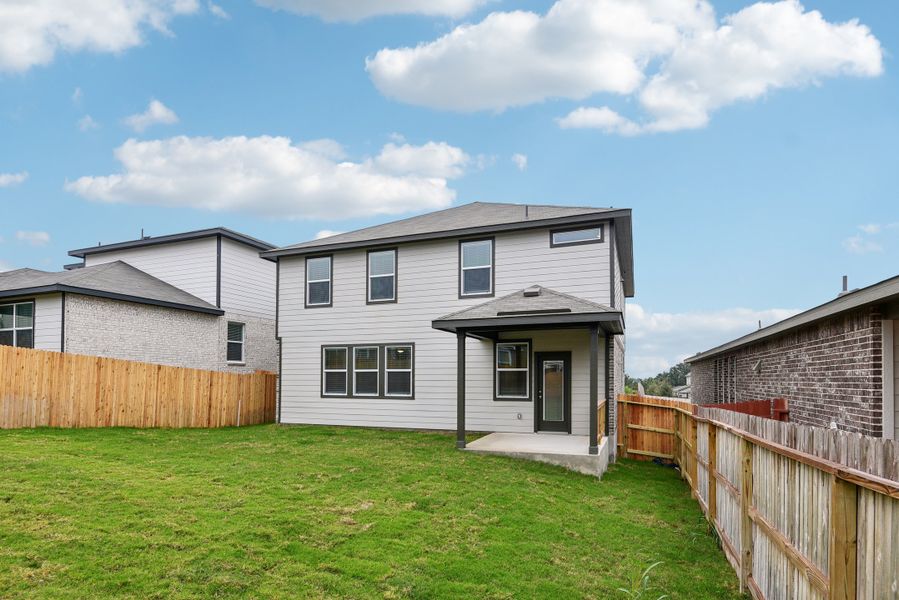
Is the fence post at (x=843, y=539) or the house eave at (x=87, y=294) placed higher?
the house eave at (x=87, y=294)

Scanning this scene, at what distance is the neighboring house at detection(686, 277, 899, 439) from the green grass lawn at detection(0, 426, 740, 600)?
2450 millimetres

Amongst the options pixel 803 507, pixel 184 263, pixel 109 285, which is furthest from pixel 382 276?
pixel 803 507

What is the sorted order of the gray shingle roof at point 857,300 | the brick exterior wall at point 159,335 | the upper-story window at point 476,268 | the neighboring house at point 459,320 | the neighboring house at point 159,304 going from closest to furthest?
the gray shingle roof at point 857,300
the neighboring house at point 459,320
the upper-story window at point 476,268
the neighboring house at point 159,304
the brick exterior wall at point 159,335

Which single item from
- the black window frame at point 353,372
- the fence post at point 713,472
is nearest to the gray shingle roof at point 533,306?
the black window frame at point 353,372

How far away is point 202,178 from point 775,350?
81.0 ft

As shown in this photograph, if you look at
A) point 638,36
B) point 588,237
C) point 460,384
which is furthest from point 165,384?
point 638,36

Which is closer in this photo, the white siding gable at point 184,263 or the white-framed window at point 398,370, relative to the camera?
the white-framed window at point 398,370

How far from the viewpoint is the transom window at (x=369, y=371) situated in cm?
1547

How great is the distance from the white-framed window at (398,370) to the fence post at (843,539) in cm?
1276

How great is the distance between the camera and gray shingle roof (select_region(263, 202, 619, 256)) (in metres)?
14.3

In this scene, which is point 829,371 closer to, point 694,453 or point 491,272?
point 694,453

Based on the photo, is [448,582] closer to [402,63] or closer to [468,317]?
[468,317]

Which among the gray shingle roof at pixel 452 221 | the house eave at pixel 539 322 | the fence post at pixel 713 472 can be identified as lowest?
the fence post at pixel 713 472

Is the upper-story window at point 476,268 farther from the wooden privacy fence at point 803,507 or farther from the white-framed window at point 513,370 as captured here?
the wooden privacy fence at point 803,507
